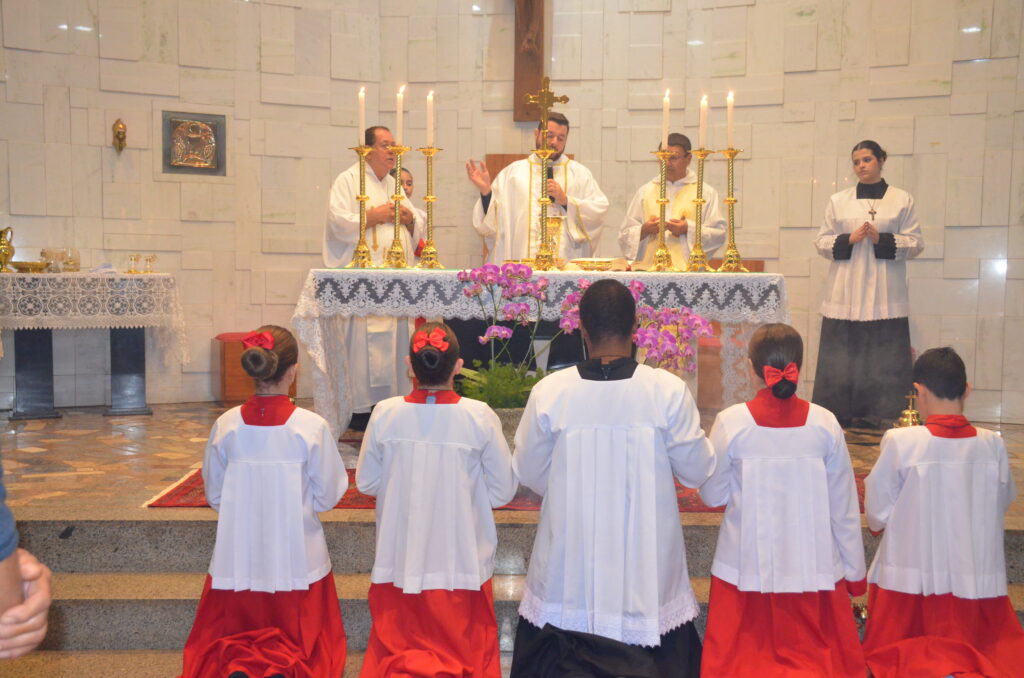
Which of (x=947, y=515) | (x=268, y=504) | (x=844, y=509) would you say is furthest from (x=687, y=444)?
(x=268, y=504)

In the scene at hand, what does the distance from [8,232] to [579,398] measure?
21.7 ft

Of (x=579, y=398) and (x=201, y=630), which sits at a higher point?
(x=579, y=398)

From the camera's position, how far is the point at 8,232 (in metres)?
8.00

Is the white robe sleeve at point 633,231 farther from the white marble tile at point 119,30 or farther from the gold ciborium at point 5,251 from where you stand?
the gold ciborium at point 5,251

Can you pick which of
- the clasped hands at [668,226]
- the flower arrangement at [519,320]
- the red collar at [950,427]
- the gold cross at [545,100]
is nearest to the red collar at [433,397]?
the flower arrangement at [519,320]

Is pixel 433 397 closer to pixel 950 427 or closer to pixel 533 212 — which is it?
pixel 950 427

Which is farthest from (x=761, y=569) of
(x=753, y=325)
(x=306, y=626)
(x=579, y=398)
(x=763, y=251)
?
(x=763, y=251)

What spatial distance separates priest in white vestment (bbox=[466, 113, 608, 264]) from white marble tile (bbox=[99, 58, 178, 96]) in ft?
11.6

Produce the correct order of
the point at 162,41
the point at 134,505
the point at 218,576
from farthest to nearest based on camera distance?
the point at 162,41 < the point at 134,505 < the point at 218,576

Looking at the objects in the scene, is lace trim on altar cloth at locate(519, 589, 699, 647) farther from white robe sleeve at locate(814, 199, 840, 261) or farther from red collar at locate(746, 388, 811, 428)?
white robe sleeve at locate(814, 199, 840, 261)

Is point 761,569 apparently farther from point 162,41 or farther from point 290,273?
point 162,41

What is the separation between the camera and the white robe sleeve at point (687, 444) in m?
3.15

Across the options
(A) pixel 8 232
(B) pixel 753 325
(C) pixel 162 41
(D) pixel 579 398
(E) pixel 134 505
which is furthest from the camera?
(C) pixel 162 41

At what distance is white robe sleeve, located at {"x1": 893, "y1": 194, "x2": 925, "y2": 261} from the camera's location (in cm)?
718
